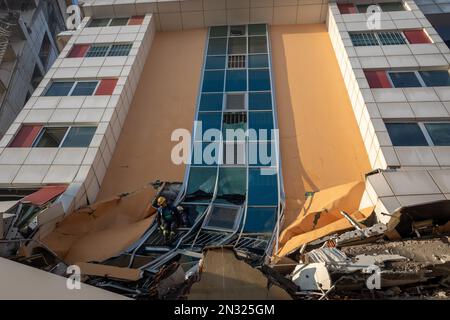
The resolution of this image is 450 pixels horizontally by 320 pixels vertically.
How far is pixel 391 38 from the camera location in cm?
1416

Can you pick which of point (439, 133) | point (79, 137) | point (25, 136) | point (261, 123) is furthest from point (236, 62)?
point (25, 136)

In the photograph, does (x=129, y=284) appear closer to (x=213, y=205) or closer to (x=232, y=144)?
(x=213, y=205)

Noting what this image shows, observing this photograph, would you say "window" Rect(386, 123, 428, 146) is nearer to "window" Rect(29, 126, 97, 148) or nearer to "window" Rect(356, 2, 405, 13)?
"window" Rect(356, 2, 405, 13)

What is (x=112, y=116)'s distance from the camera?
12.0 m

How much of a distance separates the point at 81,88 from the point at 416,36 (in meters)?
13.8

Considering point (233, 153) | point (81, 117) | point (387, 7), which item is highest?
point (387, 7)

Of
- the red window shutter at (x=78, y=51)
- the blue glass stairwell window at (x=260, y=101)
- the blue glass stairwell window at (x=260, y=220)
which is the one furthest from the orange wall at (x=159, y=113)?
the blue glass stairwell window at (x=260, y=220)

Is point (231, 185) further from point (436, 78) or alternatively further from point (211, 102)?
point (436, 78)

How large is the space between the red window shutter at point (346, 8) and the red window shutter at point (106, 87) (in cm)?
1113

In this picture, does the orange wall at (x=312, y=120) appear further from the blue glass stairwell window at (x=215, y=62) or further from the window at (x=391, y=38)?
the blue glass stairwell window at (x=215, y=62)

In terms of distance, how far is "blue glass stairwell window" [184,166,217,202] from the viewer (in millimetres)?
10594

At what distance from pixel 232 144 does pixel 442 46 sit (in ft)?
29.9

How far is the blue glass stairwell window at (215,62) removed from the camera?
15237 millimetres
